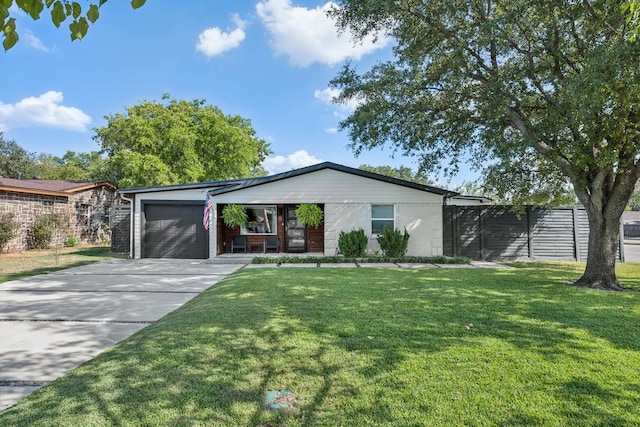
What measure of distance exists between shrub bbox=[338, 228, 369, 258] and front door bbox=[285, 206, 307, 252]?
2.54 m

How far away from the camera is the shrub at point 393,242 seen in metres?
11.3

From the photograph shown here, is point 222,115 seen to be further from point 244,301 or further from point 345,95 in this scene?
point 244,301

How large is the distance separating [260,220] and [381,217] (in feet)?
16.2

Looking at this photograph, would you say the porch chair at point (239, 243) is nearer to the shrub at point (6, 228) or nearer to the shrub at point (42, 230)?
the shrub at point (6, 228)

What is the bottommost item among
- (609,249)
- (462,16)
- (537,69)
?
(609,249)

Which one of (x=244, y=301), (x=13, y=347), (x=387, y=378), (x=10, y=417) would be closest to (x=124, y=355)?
(x=10, y=417)

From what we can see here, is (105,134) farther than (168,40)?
Yes

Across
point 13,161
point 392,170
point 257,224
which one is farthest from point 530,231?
point 13,161

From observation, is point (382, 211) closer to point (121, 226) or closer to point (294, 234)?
point (294, 234)

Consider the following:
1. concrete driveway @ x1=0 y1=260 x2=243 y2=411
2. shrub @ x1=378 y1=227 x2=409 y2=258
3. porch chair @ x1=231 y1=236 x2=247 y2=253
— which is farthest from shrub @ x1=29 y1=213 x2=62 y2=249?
shrub @ x1=378 y1=227 x2=409 y2=258

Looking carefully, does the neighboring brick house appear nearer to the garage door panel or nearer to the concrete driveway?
the garage door panel

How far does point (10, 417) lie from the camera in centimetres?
227

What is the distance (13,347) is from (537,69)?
34.9 feet

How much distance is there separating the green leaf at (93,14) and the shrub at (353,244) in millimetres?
10036
